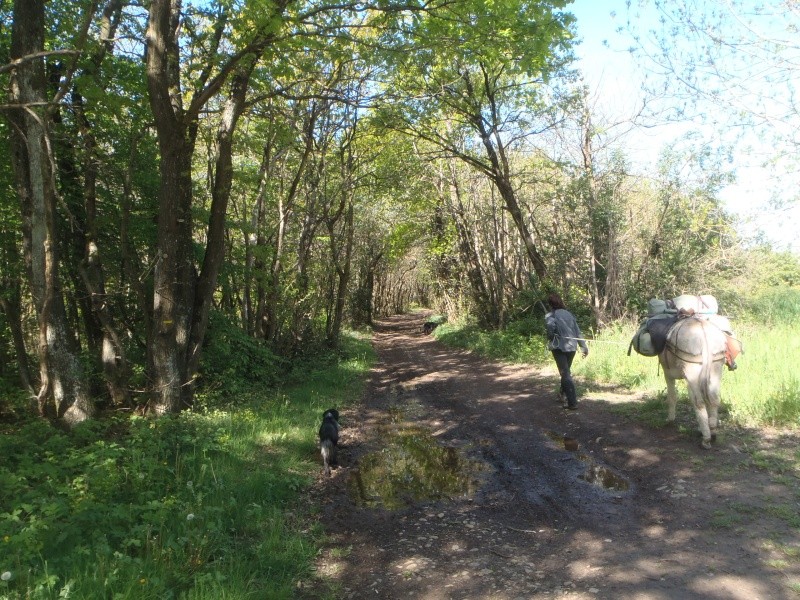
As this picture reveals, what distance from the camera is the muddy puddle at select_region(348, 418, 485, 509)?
5742 millimetres

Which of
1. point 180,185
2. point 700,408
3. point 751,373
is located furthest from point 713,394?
point 180,185

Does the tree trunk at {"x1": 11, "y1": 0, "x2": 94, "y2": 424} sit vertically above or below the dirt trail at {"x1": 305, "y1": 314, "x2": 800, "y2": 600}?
above

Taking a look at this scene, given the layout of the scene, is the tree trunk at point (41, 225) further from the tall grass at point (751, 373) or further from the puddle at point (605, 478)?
the tall grass at point (751, 373)

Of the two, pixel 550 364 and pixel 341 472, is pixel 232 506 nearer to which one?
pixel 341 472

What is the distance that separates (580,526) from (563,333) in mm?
4462

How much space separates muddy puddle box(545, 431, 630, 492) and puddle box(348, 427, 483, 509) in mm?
1236

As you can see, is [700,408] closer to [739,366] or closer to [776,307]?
[739,366]

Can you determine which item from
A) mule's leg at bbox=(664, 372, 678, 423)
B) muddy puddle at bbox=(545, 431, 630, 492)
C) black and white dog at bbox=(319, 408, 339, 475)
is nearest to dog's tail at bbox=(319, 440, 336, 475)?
black and white dog at bbox=(319, 408, 339, 475)

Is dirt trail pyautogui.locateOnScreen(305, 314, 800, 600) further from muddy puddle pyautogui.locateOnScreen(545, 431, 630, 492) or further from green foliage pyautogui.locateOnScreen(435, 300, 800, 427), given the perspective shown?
green foliage pyautogui.locateOnScreen(435, 300, 800, 427)

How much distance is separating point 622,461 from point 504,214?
13.8 metres

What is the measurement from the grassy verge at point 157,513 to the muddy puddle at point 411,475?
0.69 meters

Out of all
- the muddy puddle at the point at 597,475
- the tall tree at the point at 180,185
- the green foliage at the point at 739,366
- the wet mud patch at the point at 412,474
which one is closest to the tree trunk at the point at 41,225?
the tall tree at the point at 180,185

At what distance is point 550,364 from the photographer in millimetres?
13039

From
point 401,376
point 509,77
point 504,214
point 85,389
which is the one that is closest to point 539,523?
point 85,389
